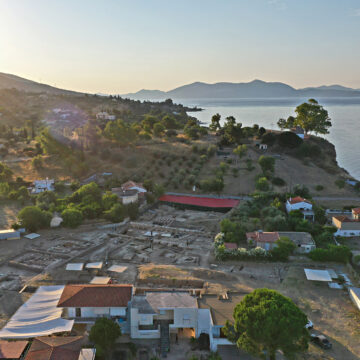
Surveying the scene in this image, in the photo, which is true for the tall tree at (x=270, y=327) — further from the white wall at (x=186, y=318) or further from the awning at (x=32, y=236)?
the awning at (x=32, y=236)

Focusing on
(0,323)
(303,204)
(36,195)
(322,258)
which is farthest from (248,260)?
(36,195)

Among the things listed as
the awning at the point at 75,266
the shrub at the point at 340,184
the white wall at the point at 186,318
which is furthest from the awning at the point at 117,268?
the shrub at the point at 340,184

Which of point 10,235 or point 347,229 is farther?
point 347,229

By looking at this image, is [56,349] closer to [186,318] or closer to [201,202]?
[186,318]

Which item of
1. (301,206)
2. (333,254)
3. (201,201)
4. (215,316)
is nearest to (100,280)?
(215,316)

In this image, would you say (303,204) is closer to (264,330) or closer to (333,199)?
(333,199)
